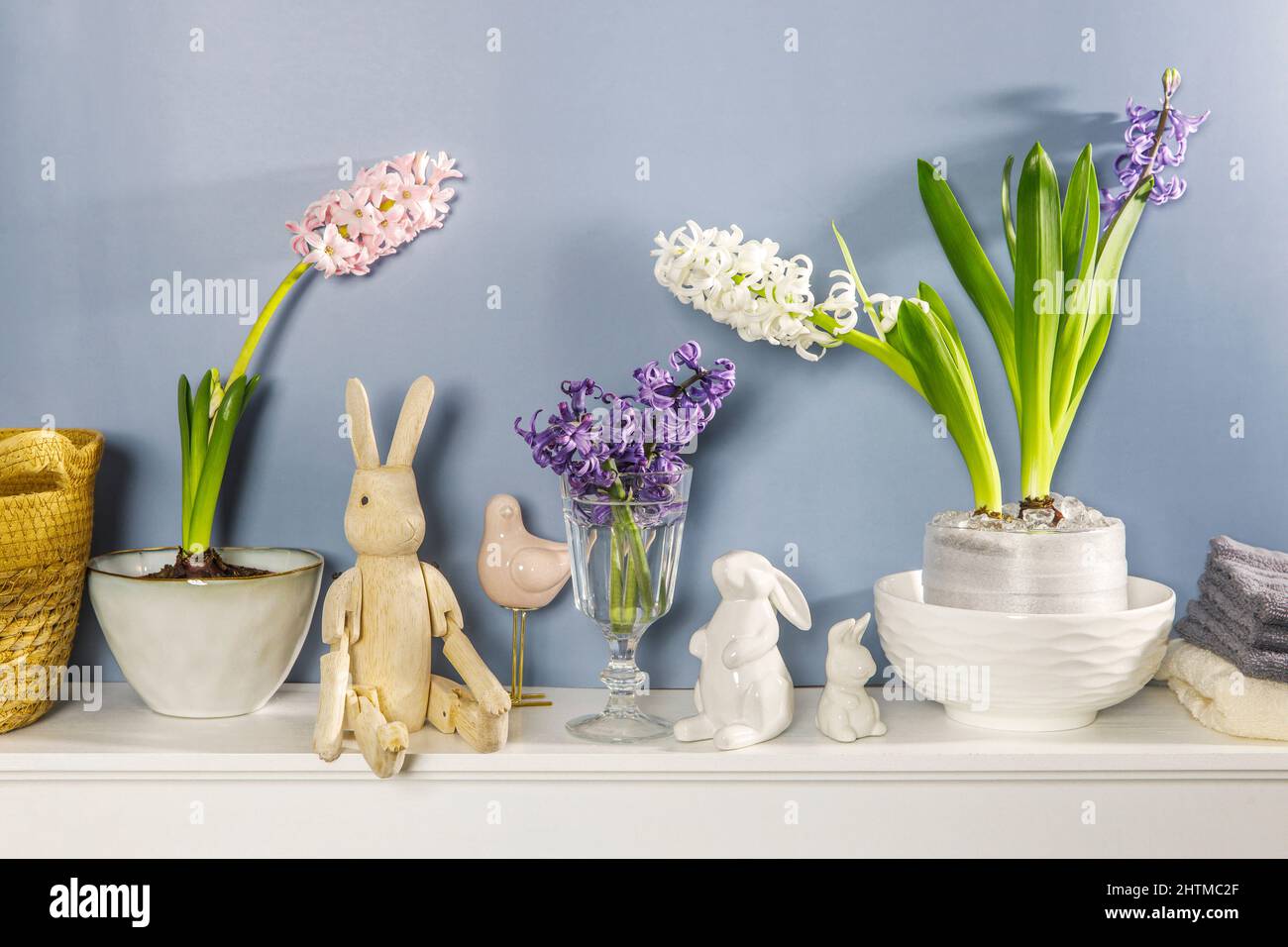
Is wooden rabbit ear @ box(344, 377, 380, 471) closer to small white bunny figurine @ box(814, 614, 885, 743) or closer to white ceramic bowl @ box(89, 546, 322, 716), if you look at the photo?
white ceramic bowl @ box(89, 546, 322, 716)

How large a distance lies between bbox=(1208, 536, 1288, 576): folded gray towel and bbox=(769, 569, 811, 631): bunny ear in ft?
1.22

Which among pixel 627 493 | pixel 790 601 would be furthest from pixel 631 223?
pixel 790 601

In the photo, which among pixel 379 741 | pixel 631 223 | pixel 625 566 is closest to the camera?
pixel 379 741

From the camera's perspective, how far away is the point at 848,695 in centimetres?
89

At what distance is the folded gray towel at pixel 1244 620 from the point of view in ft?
2.79

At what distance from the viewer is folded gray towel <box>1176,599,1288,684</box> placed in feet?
2.80

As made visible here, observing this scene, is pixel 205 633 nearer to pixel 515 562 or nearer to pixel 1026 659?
pixel 515 562

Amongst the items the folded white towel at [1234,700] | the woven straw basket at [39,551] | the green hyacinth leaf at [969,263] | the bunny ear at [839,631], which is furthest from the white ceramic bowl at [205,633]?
the folded white towel at [1234,700]

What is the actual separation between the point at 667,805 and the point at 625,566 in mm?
199

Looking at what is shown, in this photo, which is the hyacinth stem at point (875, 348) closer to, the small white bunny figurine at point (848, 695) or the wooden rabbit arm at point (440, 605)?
the small white bunny figurine at point (848, 695)

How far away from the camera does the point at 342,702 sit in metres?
0.85

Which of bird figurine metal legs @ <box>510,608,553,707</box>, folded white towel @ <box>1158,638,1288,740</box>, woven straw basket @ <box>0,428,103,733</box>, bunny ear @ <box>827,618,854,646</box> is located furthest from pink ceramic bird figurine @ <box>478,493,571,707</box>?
folded white towel @ <box>1158,638,1288,740</box>

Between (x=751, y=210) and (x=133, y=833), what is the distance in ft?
2.50

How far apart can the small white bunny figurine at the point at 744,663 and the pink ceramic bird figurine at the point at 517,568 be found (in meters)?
0.16
